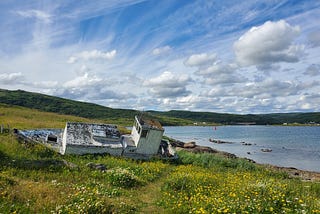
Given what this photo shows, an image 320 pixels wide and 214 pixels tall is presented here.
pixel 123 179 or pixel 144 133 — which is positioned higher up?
pixel 144 133

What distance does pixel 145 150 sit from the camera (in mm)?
32594

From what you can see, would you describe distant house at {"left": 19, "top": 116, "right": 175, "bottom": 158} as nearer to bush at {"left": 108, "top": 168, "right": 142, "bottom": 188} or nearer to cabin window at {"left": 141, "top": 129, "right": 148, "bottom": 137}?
cabin window at {"left": 141, "top": 129, "right": 148, "bottom": 137}

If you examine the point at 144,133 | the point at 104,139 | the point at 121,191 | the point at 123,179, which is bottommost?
the point at 121,191

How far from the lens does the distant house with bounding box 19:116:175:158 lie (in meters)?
29.2

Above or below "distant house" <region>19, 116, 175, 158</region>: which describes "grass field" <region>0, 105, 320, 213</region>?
below

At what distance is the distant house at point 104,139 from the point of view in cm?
2920

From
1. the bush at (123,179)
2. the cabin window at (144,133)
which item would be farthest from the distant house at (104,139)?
the bush at (123,179)

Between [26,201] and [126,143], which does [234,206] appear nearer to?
[26,201]

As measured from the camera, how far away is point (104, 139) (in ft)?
103

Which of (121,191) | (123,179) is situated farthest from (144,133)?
(121,191)

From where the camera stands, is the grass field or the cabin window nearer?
the grass field

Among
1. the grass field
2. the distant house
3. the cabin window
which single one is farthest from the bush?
the cabin window

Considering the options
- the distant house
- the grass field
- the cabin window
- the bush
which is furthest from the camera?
the cabin window

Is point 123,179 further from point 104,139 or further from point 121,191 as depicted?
point 104,139
